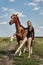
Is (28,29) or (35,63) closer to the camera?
(35,63)

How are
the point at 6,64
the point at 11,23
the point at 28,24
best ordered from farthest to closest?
the point at 11,23 < the point at 28,24 < the point at 6,64

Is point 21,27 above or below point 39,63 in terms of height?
above

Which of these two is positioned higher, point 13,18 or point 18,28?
point 13,18

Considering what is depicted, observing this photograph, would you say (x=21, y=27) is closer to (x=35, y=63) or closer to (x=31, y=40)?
(x=31, y=40)

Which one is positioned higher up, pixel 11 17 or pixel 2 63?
pixel 11 17

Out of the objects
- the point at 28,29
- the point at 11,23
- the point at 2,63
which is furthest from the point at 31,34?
the point at 2,63

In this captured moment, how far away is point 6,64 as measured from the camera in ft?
51.3

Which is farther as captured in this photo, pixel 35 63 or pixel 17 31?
pixel 17 31

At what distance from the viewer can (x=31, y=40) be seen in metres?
18.7

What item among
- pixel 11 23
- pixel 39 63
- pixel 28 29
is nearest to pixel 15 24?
pixel 11 23

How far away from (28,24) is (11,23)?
1.92 m

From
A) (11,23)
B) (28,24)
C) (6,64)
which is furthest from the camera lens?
(11,23)

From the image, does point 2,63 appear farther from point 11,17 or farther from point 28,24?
point 11,17

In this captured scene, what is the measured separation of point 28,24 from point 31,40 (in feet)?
4.38
